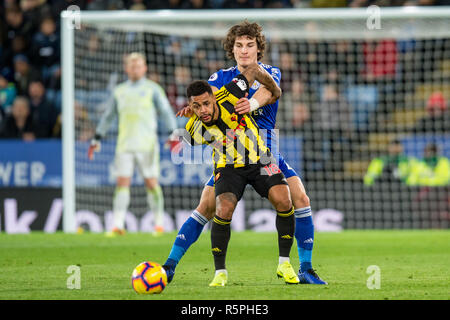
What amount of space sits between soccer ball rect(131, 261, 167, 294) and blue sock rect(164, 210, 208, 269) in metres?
0.55

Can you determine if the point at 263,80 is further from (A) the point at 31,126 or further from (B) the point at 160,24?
(A) the point at 31,126

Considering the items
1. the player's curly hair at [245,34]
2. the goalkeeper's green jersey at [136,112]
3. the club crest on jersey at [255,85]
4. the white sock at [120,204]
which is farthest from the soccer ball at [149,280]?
the goalkeeper's green jersey at [136,112]

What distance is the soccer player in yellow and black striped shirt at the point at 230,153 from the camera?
6012mm

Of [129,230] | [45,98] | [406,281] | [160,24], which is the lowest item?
[129,230]

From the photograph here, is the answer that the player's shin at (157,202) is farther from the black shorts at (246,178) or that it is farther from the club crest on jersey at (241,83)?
the club crest on jersey at (241,83)

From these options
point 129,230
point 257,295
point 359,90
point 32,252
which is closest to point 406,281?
point 257,295

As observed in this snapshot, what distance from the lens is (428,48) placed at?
1505cm

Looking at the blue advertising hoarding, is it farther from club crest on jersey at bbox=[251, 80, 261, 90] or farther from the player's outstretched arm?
the player's outstretched arm

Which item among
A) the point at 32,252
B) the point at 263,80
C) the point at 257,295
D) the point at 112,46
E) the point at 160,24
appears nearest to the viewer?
the point at 257,295

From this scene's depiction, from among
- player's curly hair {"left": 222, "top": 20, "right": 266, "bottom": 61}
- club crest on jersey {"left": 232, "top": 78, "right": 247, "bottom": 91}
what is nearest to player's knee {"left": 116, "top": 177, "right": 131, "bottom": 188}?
player's curly hair {"left": 222, "top": 20, "right": 266, "bottom": 61}

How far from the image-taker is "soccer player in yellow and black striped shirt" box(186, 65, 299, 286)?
6.01 metres

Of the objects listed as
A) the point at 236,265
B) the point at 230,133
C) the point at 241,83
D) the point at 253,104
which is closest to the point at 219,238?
the point at 230,133

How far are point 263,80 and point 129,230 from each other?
25.5 feet

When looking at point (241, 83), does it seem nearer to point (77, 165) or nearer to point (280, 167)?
point (280, 167)
